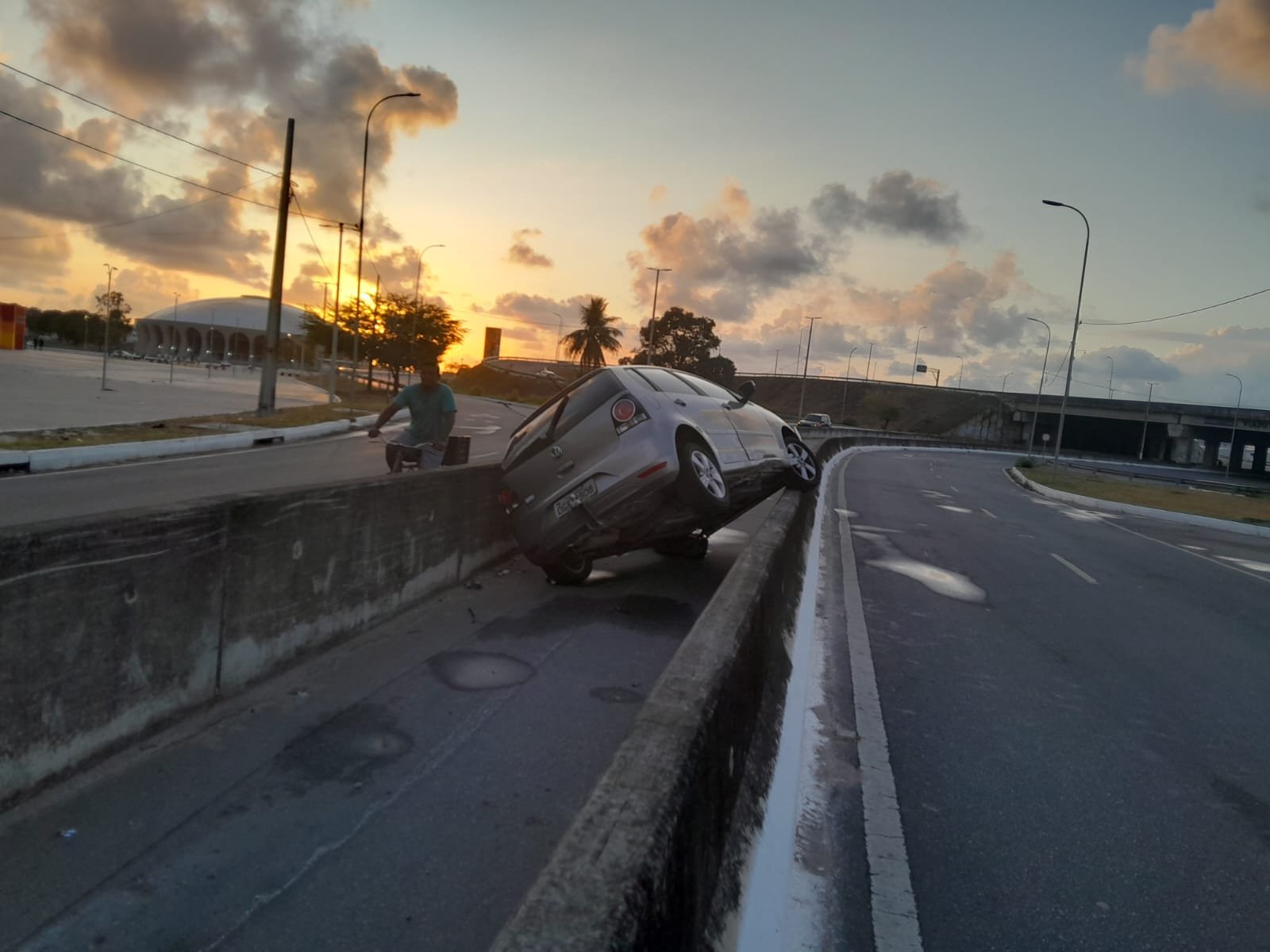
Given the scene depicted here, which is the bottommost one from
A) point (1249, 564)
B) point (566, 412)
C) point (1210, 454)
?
point (1249, 564)

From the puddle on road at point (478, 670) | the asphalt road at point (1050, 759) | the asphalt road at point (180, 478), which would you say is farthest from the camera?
the asphalt road at point (180, 478)

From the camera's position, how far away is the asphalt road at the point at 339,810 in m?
3.06

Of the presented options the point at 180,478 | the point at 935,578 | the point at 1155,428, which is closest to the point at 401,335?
the point at 180,478

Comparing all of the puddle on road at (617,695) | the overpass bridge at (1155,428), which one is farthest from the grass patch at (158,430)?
the overpass bridge at (1155,428)

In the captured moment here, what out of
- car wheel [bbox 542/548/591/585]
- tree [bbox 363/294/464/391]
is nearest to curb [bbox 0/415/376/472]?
car wheel [bbox 542/548/591/585]

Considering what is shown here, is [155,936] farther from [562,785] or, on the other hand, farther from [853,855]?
[853,855]

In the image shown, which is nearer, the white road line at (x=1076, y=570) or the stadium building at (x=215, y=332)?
the white road line at (x=1076, y=570)

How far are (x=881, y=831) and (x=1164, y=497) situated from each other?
114 ft

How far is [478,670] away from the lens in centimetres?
599

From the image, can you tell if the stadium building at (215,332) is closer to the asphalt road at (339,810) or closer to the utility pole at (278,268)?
the utility pole at (278,268)

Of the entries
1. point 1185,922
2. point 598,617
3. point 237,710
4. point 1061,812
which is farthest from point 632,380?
point 1185,922

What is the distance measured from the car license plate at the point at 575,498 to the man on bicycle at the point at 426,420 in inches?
101

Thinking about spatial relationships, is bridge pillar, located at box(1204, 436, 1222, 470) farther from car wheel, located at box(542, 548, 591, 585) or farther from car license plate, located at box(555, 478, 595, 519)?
car license plate, located at box(555, 478, 595, 519)

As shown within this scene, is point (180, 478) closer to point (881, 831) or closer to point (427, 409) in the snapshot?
point (427, 409)
